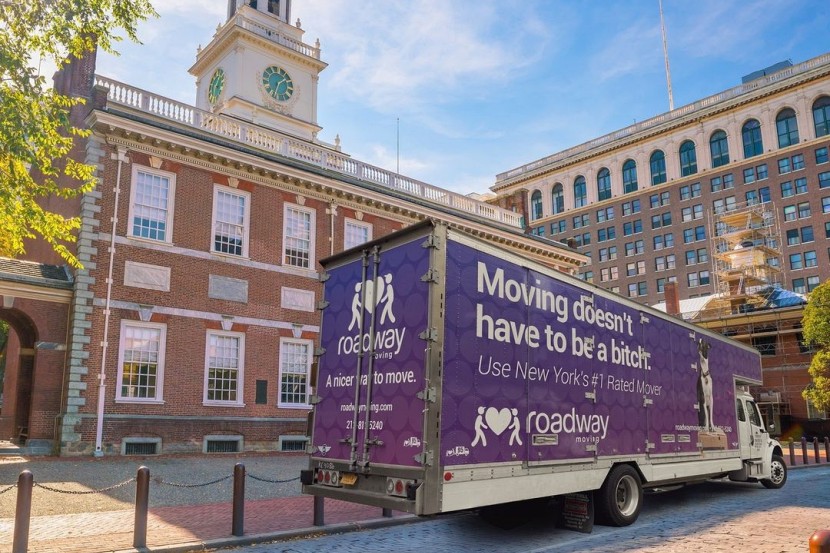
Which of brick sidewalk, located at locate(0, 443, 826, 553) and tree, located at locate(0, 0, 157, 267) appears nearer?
brick sidewalk, located at locate(0, 443, 826, 553)

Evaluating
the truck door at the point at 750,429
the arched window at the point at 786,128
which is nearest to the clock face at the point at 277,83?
the truck door at the point at 750,429

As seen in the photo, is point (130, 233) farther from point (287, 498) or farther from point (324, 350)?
point (324, 350)

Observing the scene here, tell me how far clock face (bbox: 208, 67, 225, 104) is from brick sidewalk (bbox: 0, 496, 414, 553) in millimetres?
31586

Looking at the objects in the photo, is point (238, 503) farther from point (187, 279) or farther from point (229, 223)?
point (229, 223)

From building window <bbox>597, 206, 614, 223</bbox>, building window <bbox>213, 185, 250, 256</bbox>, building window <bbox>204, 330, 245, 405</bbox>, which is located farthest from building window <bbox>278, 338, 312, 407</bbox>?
building window <bbox>597, 206, 614, 223</bbox>

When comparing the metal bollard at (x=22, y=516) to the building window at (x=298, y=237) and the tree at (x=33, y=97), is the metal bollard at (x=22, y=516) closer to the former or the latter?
the tree at (x=33, y=97)

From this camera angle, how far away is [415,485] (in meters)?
7.23

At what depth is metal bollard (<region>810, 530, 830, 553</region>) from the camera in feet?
11.7

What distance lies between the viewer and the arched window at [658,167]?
77500 millimetres

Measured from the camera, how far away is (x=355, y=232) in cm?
2638

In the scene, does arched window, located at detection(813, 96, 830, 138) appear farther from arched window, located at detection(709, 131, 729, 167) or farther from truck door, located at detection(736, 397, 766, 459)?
truck door, located at detection(736, 397, 766, 459)

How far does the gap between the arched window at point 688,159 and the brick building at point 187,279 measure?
58.3 m

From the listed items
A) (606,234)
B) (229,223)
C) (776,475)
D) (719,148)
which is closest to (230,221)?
(229,223)

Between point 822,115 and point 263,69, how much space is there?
5773 centimetres
